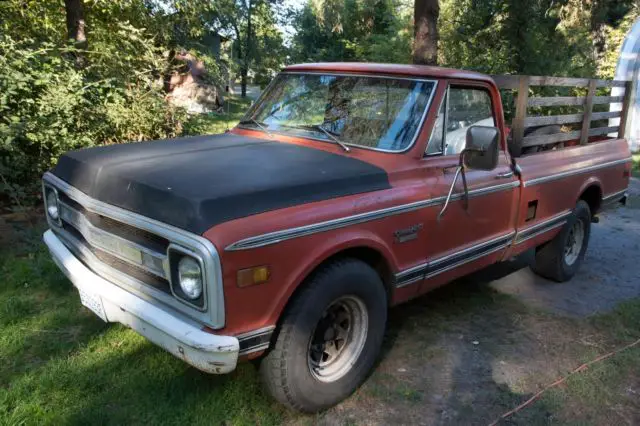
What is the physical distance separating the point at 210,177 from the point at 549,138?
3.37m

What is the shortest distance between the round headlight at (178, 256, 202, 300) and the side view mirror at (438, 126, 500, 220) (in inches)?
67.4

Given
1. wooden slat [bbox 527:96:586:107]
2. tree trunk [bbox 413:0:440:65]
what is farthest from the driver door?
tree trunk [bbox 413:0:440:65]

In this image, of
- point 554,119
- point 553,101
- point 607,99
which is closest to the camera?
point 553,101

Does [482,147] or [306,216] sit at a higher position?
[482,147]

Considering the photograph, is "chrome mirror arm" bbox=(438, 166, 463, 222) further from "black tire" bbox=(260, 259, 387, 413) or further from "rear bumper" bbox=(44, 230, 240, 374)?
"rear bumper" bbox=(44, 230, 240, 374)

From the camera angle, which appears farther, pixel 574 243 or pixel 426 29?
pixel 426 29

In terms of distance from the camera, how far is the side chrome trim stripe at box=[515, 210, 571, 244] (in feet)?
14.0

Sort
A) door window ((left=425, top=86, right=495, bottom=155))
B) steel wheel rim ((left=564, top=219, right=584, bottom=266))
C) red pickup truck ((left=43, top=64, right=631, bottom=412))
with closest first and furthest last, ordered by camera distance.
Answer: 1. red pickup truck ((left=43, top=64, right=631, bottom=412))
2. door window ((left=425, top=86, right=495, bottom=155))
3. steel wheel rim ((left=564, top=219, right=584, bottom=266))

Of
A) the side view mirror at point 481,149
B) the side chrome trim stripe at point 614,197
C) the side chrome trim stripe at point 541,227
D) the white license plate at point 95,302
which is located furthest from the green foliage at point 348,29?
the white license plate at point 95,302

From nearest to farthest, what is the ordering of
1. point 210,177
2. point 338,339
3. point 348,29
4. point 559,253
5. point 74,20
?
point 210,177 < point 338,339 < point 559,253 < point 74,20 < point 348,29

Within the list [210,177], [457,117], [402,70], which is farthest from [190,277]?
[457,117]

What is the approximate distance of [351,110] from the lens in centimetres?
360

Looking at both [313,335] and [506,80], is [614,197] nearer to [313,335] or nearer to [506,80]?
[506,80]

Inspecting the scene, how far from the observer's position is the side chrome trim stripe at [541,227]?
14.0 ft
